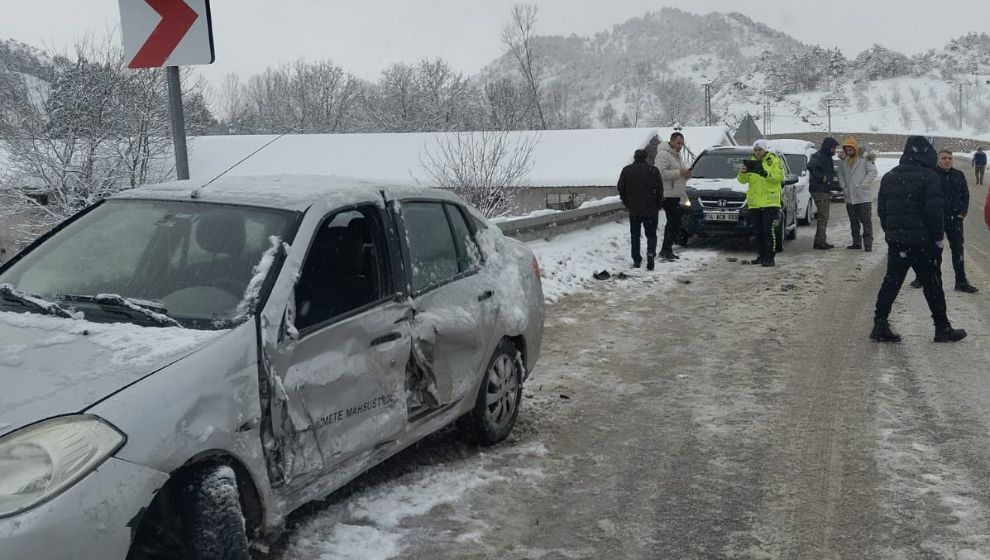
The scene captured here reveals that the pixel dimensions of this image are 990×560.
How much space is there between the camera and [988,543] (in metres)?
4.07

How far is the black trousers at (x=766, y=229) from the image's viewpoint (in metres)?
13.9

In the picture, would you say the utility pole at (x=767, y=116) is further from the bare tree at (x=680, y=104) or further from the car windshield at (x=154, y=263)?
the car windshield at (x=154, y=263)

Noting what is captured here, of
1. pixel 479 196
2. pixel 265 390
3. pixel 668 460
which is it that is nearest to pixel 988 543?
pixel 668 460

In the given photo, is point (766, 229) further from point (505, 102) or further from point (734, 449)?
point (505, 102)

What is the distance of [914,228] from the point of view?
8.17 m

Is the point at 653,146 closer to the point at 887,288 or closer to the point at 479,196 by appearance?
the point at 479,196

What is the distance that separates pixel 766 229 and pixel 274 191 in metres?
10.9

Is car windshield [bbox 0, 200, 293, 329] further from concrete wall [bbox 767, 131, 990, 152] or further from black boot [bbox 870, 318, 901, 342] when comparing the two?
concrete wall [bbox 767, 131, 990, 152]

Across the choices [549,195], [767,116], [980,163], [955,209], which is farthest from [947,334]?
[767,116]

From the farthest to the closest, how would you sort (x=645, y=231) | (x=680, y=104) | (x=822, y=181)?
(x=680, y=104) < (x=822, y=181) < (x=645, y=231)

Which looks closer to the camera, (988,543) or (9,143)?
(988,543)

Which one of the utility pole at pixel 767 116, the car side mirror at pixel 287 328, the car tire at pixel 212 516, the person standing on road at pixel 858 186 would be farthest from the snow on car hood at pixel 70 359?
the utility pole at pixel 767 116

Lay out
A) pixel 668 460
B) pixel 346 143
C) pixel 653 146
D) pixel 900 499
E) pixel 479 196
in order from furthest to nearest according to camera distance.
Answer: pixel 346 143 < pixel 479 196 < pixel 653 146 < pixel 668 460 < pixel 900 499

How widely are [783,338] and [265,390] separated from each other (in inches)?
252
